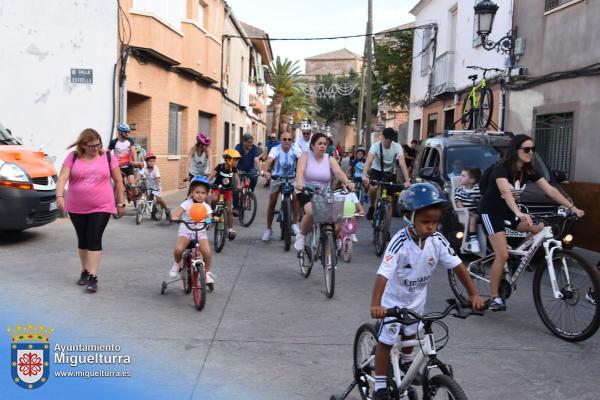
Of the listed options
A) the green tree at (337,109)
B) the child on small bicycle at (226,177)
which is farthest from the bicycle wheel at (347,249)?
the green tree at (337,109)

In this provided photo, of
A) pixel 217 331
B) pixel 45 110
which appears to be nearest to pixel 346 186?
pixel 217 331

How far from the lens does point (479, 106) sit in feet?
50.3

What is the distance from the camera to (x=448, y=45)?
67.1 feet

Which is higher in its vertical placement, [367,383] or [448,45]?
[448,45]

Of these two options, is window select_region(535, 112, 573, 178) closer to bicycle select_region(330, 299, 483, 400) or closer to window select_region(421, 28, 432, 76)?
bicycle select_region(330, 299, 483, 400)

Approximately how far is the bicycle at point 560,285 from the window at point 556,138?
6.53m

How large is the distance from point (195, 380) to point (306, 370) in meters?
0.77

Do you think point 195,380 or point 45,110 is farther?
point 45,110

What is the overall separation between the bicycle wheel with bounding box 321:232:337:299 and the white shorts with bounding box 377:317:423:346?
309cm

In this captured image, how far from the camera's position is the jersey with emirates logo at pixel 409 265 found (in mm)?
3238

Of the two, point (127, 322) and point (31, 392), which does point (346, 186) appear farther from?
point (31, 392)

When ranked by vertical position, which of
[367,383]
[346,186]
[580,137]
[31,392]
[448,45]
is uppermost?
[448,45]

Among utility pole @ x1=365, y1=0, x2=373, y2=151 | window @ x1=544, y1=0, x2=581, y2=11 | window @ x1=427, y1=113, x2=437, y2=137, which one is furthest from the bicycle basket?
utility pole @ x1=365, y1=0, x2=373, y2=151
